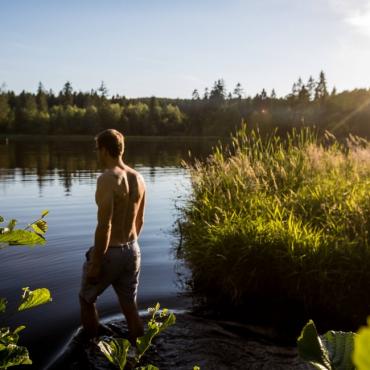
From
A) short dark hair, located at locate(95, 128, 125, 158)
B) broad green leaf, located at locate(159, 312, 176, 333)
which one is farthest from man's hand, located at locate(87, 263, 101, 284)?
broad green leaf, located at locate(159, 312, 176, 333)

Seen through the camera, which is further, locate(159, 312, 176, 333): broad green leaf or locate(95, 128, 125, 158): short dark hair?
locate(95, 128, 125, 158): short dark hair

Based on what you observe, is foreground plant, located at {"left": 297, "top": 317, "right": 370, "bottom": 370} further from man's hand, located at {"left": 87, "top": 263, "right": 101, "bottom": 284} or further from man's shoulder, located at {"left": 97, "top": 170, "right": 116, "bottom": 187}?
man's hand, located at {"left": 87, "top": 263, "right": 101, "bottom": 284}

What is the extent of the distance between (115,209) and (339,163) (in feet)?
24.2

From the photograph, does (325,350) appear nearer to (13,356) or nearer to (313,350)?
(313,350)

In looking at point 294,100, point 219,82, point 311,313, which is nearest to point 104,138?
point 311,313

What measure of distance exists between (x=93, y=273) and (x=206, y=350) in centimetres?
166

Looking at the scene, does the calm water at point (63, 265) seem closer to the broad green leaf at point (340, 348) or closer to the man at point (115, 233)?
the man at point (115, 233)

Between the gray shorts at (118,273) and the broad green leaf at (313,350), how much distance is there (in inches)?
191

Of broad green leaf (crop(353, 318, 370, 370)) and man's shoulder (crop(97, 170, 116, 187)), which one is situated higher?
broad green leaf (crop(353, 318, 370, 370))

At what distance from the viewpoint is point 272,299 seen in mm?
7043

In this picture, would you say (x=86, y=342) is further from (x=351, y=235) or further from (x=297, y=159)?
(x=297, y=159)

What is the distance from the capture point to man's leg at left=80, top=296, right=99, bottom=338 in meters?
5.68

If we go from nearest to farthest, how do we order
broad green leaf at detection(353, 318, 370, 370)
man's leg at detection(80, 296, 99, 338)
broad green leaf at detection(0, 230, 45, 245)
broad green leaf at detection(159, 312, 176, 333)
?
broad green leaf at detection(353, 318, 370, 370), broad green leaf at detection(0, 230, 45, 245), broad green leaf at detection(159, 312, 176, 333), man's leg at detection(80, 296, 99, 338)

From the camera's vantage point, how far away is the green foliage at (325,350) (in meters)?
0.55
